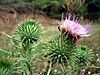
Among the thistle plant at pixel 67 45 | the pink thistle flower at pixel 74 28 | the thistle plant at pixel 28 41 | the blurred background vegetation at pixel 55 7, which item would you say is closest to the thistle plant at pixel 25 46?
the thistle plant at pixel 28 41

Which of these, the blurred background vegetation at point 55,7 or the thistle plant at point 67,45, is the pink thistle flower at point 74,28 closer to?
the thistle plant at point 67,45

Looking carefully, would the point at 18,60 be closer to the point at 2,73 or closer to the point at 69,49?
the point at 2,73

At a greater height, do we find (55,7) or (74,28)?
(74,28)

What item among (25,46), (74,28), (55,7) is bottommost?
(55,7)

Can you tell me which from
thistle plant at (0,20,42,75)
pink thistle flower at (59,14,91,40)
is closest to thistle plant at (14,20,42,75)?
thistle plant at (0,20,42,75)

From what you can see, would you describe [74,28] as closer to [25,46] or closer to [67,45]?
[67,45]

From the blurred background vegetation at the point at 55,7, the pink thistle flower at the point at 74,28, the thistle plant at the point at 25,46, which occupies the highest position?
the pink thistle flower at the point at 74,28

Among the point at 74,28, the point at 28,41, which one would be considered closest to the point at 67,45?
the point at 74,28

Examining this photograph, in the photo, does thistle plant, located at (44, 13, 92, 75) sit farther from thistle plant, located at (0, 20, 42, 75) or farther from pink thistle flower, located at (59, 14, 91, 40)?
thistle plant, located at (0, 20, 42, 75)

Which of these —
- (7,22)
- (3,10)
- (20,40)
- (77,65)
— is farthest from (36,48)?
(3,10)
